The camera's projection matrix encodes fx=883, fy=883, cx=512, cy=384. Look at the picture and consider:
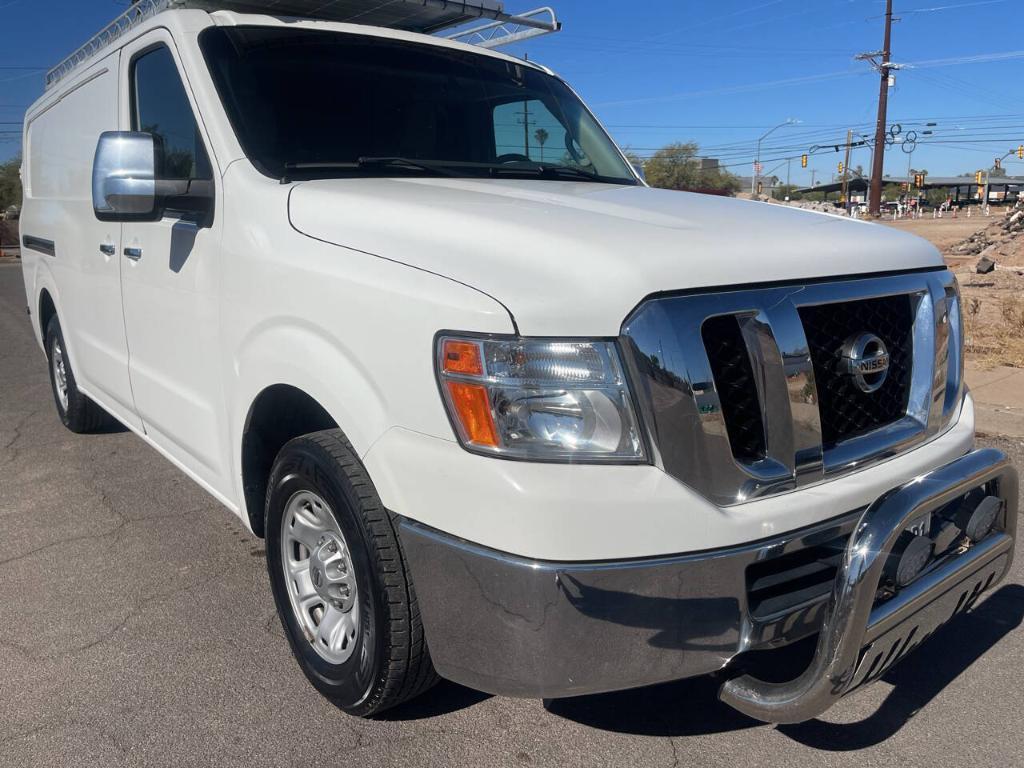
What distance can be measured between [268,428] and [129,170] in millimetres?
994

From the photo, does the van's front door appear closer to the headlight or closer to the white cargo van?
the white cargo van

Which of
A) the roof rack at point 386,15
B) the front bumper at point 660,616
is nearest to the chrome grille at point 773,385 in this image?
the front bumper at point 660,616

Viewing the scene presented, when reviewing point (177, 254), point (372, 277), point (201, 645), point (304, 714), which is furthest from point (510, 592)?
point (177, 254)

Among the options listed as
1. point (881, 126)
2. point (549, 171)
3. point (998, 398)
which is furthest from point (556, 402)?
point (881, 126)

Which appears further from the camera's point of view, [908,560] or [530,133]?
[530,133]

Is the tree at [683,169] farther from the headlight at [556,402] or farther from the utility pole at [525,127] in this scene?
the headlight at [556,402]

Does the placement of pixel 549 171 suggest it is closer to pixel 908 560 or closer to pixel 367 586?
pixel 367 586

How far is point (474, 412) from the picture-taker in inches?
78.0

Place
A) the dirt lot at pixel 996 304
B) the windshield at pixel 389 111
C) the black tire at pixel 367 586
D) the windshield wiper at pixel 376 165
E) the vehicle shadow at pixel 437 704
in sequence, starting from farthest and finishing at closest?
the dirt lot at pixel 996 304
the windshield at pixel 389 111
the windshield wiper at pixel 376 165
the vehicle shadow at pixel 437 704
the black tire at pixel 367 586

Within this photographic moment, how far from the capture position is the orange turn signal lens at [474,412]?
77.3 inches

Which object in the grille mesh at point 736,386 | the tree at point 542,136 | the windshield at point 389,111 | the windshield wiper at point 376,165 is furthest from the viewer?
the tree at point 542,136

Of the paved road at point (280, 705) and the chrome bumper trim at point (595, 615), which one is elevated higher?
the chrome bumper trim at point (595, 615)

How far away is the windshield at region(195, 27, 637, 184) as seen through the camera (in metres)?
3.08

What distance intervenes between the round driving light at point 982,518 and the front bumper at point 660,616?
22 centimetres
